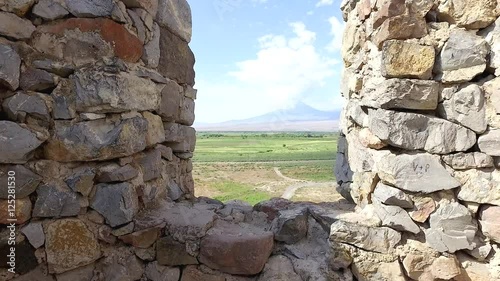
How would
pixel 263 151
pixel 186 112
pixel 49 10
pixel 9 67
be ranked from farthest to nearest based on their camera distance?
pixel 263 151
pixel 186 112
pixel 49 10
pixel 9 67

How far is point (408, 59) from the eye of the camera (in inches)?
75.7

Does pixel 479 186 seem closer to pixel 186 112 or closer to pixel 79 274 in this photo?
pixel 186 112

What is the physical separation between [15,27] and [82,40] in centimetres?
33

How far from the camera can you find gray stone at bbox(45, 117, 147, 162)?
189cm

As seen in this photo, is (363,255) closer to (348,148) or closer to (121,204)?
(348,148)

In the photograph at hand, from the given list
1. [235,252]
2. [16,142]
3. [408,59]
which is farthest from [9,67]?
[408,59]

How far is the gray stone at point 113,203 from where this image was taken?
1.98 meters

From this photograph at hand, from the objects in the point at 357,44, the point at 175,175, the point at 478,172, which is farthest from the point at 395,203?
the point at 175,175

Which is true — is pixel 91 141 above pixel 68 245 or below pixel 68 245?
above

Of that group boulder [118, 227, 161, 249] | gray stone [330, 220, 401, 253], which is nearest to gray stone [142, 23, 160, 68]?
boulder [118, 227, 161, 249]

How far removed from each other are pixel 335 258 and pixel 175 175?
1397 mm

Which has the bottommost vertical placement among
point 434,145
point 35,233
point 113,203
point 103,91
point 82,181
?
point 35,233

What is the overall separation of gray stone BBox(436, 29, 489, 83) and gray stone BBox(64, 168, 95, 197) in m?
2.19

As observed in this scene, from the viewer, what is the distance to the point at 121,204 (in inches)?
78.4
